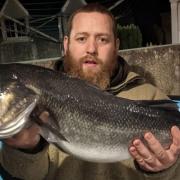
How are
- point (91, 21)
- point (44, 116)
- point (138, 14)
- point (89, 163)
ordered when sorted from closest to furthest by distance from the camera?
point (44, 116) → point (89, 163) → point (91, 21) → point (138, 14)

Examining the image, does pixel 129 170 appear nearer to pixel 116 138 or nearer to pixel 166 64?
pixel 116 138

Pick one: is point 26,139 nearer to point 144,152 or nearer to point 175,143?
point 144,152

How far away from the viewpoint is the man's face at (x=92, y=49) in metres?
3.03

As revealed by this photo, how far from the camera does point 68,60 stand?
3.14 metres

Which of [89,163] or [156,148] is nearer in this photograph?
[156,148]

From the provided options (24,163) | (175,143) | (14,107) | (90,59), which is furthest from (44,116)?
(90,59)

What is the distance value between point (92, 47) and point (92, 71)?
0.53 ft

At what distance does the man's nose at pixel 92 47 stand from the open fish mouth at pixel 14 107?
88 cm

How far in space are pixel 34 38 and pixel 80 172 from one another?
976 cm

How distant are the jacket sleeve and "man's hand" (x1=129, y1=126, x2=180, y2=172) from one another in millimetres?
508

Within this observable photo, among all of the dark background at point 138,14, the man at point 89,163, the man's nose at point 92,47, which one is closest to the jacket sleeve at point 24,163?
the man at point 89,163

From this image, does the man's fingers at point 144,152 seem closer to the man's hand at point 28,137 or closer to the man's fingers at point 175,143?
the man's fingers at point 175,143

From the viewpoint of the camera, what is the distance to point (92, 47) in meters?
3.05

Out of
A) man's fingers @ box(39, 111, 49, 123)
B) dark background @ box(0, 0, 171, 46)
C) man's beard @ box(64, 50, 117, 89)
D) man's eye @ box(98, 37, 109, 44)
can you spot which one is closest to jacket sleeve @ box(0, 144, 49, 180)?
man's fingers @ box(39, 111, 49, 123)
